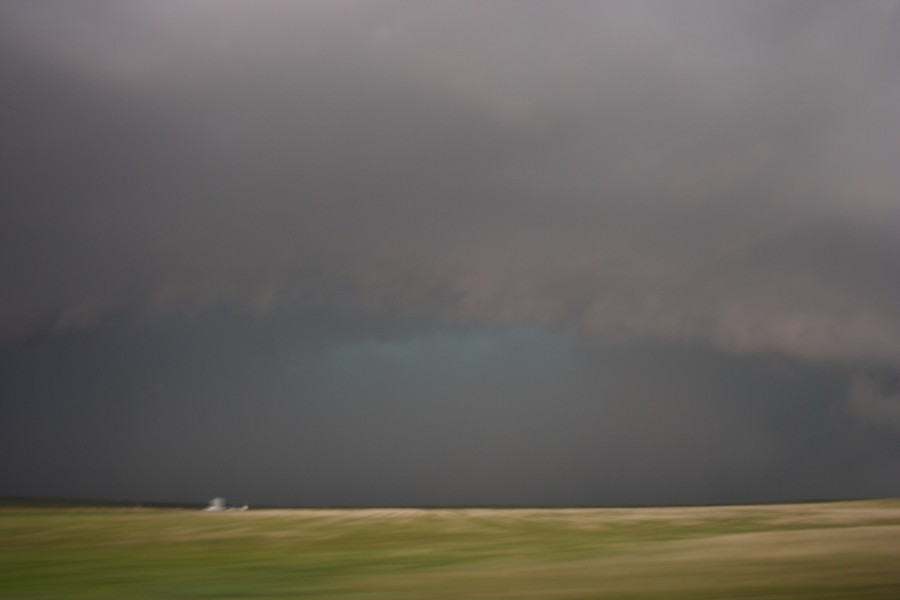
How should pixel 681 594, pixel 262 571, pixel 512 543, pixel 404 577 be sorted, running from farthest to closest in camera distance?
1. pixel 512 543
2. pixel 262 571
3. pixel 404 577
4. pixel 681 594

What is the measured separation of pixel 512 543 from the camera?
41.0 meters

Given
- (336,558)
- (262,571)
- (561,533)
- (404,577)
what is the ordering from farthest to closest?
(561,533) < (336,558) < (262,571) < (404,577)

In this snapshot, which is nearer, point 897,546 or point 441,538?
point 897,546

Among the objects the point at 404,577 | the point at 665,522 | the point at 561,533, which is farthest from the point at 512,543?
the point at 665,522

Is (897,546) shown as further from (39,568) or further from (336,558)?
(39,568)

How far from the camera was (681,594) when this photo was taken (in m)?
20.2

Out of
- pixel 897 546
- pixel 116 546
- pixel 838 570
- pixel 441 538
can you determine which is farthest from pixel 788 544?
pixel 116 546

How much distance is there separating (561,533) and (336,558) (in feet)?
65.2

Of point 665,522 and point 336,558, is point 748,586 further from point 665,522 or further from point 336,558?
point 665,522

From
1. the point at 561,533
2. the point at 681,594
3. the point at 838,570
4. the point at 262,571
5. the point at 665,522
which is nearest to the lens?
the point at 681,594

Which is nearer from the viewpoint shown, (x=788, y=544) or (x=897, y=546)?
(x=897, y=546)

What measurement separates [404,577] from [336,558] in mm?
8779

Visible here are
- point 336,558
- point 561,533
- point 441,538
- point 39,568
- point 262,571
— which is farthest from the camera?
point 561,533

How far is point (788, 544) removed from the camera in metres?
32.4
